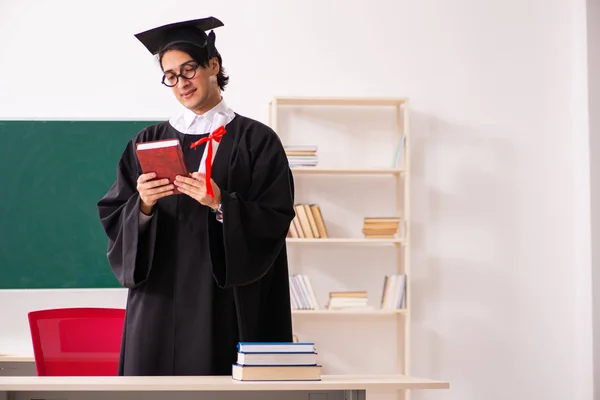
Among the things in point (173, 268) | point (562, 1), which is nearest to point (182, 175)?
point (173, 268)

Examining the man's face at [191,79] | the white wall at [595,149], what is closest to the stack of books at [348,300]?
the white wall at [595,149]

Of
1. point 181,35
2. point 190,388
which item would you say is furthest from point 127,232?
point 190,388

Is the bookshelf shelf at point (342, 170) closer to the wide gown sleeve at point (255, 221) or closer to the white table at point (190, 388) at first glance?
the wide gown sleeve at point (255, 221)

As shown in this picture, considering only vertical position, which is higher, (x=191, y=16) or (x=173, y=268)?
(x=191, y=16)

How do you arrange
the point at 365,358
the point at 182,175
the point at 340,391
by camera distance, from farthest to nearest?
the point at 365,358 < the point at 182,175 < the point at 340,391

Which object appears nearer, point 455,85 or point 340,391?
point 340,391

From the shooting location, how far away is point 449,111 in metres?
4.87

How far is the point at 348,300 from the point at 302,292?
0.85ft

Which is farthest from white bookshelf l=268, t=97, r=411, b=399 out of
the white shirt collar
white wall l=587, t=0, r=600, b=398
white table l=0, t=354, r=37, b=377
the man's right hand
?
the man's right hand

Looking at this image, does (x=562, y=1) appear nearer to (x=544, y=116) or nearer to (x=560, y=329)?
(x=544, y=116)

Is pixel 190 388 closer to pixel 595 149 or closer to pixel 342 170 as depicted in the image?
pixel 342 170

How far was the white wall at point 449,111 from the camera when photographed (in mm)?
4750

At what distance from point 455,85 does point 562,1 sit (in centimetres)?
86

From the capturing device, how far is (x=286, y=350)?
1.72m
